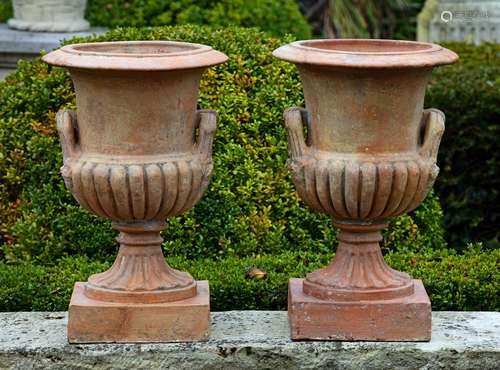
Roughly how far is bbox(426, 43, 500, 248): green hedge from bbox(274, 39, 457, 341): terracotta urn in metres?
2.37

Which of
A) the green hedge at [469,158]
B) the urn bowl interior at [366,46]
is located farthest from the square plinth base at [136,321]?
the green hedge at [469,158]

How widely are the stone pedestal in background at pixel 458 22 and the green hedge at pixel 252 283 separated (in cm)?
670

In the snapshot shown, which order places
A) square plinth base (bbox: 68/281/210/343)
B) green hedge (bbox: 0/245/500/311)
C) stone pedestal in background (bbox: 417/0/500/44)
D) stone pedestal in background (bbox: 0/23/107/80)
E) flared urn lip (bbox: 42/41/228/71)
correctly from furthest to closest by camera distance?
1. stone pedestal in background (bbox: 417/0/500/44)
2. stone pedestal in background (bbox: 0/23/107/80)
3. green hedge (bbox: 0/245/500/311)
4. square plinth base (bbox: 68/281/210/343)
5. flared urn lip (bbox: 42/41/228/71)

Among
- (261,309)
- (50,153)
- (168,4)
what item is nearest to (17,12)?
(168,4)

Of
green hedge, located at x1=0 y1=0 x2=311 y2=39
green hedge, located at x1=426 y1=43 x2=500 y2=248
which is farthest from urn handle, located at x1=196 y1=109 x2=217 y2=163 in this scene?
green hedge, located at x1=0 y1=0 x2=311 y2=39

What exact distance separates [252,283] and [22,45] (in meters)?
4.19

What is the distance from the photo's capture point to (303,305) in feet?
13.3

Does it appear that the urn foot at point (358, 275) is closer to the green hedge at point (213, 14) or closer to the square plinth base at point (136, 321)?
the square plinth base at point (136, 321)

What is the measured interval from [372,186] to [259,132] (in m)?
1.47

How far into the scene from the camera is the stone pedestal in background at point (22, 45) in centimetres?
815

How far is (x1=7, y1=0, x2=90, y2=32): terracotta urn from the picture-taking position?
8.48m

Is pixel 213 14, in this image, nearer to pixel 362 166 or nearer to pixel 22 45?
pixel 22 45

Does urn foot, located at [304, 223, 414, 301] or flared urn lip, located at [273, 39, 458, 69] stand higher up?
flared urn lip, located at [273, 39, 458, 69]

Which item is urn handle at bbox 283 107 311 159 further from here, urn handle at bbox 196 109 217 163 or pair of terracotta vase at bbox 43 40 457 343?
urn handle at bbox 196 109 217 163
